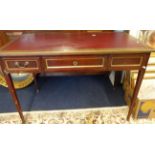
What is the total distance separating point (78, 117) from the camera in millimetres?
1425

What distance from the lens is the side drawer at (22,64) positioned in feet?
3.19

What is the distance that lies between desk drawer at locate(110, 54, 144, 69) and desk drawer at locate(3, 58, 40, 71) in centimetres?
52

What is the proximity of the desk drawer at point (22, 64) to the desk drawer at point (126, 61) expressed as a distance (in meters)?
0.52

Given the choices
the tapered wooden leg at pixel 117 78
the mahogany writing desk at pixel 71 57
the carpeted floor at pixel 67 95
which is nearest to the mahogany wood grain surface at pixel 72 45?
the mahogany writing desk at pixel 71 57

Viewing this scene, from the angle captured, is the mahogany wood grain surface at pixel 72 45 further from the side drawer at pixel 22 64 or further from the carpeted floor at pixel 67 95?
the carpeted floor at pixel 67 95

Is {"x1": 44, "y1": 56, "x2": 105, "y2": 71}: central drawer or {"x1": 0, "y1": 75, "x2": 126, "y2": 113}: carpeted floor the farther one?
{"x1": 0, "y1": 75, "x2": 126, "y2": 113}: carpeted floor

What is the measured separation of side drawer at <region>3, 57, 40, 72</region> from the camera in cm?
97

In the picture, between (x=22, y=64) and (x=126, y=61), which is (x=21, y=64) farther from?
(x=126, y=61)

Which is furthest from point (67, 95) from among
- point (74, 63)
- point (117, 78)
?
point (74, 63)

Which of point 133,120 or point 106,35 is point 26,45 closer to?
point 106,35

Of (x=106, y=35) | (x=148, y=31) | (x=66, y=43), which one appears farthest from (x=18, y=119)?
(x=148, y=31)

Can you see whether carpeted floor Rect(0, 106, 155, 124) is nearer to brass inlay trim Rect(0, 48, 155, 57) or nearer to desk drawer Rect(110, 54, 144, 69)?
desk drawer Rect(110, 54, 144, 69)

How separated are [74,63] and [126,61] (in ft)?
1.20

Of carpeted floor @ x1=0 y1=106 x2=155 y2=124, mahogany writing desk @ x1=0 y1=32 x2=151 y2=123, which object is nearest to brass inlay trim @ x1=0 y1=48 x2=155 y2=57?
mahogany writing desk @ x1=0 y1=32 x2=151 y2=123
